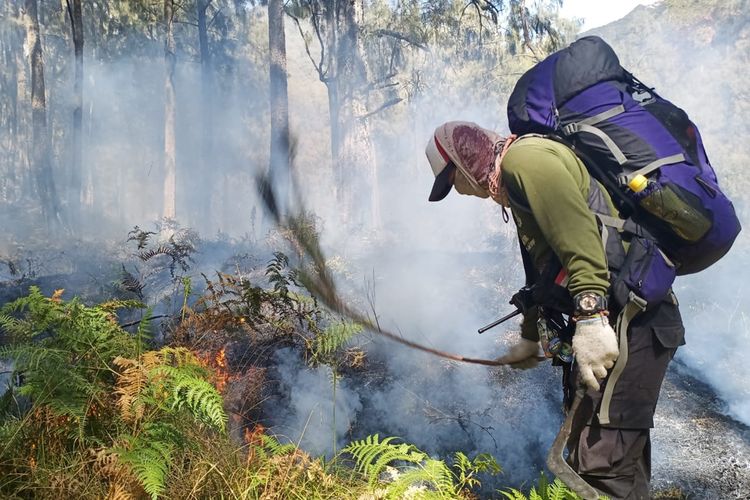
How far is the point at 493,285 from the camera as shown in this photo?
6.16m

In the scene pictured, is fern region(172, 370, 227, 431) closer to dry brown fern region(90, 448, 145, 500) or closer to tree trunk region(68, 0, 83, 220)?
dry brown fern region(90, 448, 145, 500)

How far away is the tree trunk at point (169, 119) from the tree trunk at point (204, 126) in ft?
12.5

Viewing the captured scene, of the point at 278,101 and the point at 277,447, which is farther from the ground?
the point at 278,101

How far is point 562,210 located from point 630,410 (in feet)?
2.53

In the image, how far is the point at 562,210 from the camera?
1.77 metres

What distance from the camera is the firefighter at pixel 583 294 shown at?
1785 millimetres

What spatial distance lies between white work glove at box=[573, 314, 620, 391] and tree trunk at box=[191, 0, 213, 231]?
21.5 meters

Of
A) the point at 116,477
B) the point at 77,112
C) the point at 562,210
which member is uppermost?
the point at 77,112

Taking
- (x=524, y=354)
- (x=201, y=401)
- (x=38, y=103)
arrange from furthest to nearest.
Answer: (x=38, y=103)
(x=524, y=354)
(x=201, y=401)

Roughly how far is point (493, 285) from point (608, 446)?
4213 millimetres

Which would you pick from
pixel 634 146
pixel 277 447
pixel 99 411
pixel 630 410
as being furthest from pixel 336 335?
pixel 634 146

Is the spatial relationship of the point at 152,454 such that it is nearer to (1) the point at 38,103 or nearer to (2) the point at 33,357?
(2) the point at 33,357

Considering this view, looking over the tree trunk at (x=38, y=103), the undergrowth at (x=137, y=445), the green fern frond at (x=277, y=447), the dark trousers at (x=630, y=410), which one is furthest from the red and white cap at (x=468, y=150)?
the tree trunk at (x=38, y=103)

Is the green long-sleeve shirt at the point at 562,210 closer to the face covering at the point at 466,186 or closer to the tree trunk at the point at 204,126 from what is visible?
the face covering at the point at 466,186
